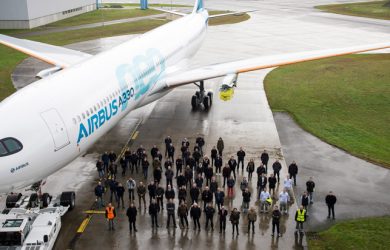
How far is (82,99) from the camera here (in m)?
20.5

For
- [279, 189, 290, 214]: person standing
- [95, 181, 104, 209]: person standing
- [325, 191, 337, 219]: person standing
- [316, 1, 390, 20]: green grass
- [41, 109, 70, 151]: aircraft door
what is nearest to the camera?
[41, 109, 70, 151]: aircraft door

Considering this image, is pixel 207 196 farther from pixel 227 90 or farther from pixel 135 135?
pixel 135 135

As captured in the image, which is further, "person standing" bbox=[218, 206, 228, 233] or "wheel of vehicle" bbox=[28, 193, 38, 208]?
"wheel of vehicle" bbox=[28, 193, 38, 208]

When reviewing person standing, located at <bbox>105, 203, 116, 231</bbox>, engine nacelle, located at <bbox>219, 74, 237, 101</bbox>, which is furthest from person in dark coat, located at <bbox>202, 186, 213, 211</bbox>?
engine nacelle, located at <bbox>219, 74, 237, 101</bbox>

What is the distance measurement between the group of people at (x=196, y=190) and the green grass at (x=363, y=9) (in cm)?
7048

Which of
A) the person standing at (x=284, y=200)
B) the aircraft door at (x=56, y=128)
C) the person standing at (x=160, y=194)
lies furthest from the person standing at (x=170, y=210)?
the aircraft door at (x=56, y=128)

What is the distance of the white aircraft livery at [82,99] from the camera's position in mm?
16766

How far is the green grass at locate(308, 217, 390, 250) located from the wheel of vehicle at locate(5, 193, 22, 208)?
12549mm

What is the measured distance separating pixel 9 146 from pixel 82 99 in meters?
4.81

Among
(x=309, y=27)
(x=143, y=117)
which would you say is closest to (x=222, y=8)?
(x=309, y=27)

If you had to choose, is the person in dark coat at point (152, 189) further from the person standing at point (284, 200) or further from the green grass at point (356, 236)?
the green grass at point (356, 236)

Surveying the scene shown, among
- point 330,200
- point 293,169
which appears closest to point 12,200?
point 293,169

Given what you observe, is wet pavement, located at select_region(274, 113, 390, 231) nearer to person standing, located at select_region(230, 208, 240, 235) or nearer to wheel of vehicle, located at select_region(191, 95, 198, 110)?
person standing, located at select_region(230, 208, 240, 235)

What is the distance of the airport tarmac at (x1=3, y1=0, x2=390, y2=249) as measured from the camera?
18750mm
